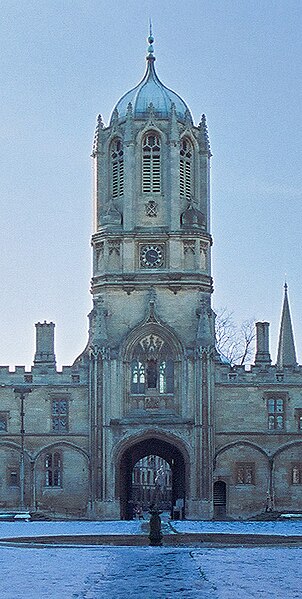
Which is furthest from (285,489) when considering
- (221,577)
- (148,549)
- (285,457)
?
(221,577)

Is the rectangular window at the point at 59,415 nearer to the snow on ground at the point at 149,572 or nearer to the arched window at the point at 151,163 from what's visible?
the arched window at the point at 151,163

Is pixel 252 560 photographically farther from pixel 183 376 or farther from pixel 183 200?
pixel 183 200

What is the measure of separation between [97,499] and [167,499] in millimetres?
34960

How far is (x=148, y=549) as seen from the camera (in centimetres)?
3334

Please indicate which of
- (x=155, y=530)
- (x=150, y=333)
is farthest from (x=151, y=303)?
(x=155, y=530)

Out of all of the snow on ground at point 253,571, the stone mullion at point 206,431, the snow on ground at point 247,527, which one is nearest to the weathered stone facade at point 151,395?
the stone mullion at point 206,431

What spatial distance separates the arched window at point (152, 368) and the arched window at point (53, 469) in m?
4.74

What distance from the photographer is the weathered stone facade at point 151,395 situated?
5638 centimetres

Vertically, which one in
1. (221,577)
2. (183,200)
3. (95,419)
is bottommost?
(221,577)

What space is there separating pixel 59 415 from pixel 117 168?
12514 mm

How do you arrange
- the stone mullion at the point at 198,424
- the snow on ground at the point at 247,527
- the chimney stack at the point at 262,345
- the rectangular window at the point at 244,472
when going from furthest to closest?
1. the chimney stack at the point at 262,345
2. the rectangular window at the point at 244,472
3. the stone mullion at the point at 198,424
4. the snow on ground at the point at 247,527

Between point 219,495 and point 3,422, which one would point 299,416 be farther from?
point 3,422

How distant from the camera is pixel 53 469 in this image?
187 feet

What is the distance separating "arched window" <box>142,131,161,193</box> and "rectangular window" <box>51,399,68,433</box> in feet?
36.2
